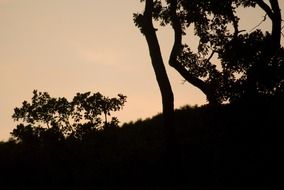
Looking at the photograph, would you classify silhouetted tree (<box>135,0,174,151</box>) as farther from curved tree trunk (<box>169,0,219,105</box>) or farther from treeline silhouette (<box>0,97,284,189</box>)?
curved tree trunk (<box>169,0,219,105</box>)

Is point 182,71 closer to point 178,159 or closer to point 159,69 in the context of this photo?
point 159,69

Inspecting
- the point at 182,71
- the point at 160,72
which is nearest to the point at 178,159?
the point at 160,72

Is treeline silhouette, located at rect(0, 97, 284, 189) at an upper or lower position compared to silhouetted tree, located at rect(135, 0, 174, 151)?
lower

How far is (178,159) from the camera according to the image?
17422 mm

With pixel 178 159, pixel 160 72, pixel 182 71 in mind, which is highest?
pixel 182 71

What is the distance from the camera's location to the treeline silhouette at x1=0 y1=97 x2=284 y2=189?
54.9ft

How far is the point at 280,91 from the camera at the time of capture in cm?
1842

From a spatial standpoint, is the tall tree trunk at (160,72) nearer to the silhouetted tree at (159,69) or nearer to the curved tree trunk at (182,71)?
the silhouetted tree at (159,69)

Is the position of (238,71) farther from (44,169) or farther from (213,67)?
(44,169)

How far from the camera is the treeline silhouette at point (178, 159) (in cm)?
1673

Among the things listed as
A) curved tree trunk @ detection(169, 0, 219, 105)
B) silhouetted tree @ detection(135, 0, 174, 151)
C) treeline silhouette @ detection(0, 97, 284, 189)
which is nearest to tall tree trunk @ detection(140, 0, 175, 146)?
silhouetted tree @ detection(135, 0, 174, 151)

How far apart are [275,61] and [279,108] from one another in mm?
2309

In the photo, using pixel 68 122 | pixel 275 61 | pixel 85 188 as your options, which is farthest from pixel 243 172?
pixel 68 122

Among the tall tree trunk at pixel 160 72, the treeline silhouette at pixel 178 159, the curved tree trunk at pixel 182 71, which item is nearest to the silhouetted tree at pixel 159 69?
the tall tree trunk at pixel 160 72
